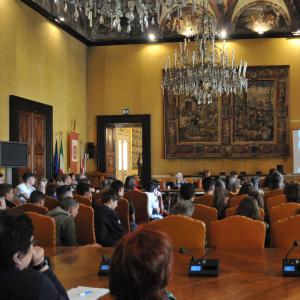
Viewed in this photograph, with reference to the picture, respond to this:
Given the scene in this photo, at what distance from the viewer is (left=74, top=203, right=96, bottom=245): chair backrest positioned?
6.41 m

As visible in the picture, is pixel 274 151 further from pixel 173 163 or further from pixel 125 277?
pixel 125 277

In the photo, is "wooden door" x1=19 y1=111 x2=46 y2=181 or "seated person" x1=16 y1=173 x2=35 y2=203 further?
"wooden door" x1=19 y1=111 x2=46 y2=181

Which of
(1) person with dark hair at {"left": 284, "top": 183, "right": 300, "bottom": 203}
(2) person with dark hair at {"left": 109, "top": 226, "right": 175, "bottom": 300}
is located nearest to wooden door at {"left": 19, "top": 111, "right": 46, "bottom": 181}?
(1) person with dark hair at {"left": 284, "top": 183, "right": 300, "bottom": 203}

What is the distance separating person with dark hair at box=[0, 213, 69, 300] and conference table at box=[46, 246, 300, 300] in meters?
0.52

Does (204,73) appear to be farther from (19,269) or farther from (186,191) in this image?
(19,269)

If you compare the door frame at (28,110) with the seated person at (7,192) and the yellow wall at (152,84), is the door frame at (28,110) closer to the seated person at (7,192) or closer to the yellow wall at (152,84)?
the yellow wall at (152,84)

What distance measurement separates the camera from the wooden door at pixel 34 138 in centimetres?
1399

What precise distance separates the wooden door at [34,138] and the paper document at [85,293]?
35.9ft

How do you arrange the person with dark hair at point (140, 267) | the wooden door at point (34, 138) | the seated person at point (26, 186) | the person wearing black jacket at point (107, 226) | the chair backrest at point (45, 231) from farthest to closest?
the wooden door at point (34, 138), the seated person at point (26, 186), the person wearing black jacket at point (107, 226), the chair backrest at point (45, 231), the person with dark hair at point (140, 267)

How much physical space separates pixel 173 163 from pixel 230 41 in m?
4.63

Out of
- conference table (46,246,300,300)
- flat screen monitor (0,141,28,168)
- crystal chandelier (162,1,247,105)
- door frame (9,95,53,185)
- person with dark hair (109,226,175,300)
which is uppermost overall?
crystal chandelier (162,1,247,105)

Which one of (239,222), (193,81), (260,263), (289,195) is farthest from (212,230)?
(193,81)

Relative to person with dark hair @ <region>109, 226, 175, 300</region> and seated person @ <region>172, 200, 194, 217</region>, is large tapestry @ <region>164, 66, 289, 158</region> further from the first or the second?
person with dark hair @ <region>109, 226, 175, 300</region>

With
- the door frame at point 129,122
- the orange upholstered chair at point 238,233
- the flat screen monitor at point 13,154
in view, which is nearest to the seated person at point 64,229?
the orange upholstered chair at point 238,233
